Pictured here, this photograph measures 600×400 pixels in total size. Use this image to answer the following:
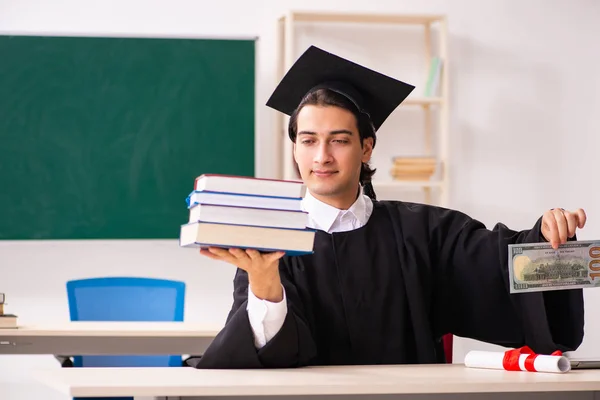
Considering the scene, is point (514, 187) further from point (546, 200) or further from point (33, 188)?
point (33, 188)

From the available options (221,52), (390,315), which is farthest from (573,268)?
(221,52)

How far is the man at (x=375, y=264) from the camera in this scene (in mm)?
2367

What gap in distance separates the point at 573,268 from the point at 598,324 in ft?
12.1

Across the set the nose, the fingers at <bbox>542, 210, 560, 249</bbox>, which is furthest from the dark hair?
the fingers at <bbox>542, 210, 560, 249</bbox>

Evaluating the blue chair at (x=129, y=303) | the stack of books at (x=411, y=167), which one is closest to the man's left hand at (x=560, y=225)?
the blue chair at (x=129, y=303)

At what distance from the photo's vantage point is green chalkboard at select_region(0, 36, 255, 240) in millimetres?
4953

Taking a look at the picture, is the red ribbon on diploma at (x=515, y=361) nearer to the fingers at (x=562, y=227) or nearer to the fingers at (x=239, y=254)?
the fingers at (x=562, y=227)

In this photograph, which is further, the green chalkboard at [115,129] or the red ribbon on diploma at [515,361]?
the green chalkboard at [115,129]

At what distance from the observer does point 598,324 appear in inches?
219

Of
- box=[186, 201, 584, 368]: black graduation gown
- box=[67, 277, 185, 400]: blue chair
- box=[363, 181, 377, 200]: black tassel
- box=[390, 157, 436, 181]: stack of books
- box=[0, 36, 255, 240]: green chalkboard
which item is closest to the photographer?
box=[186, 201, 584, 368]: black graduation gown

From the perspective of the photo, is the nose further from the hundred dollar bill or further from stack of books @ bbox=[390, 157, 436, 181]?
stack of books @ bbox=[390, 157, 436, 181]

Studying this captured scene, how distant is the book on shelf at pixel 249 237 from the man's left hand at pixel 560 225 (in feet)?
2.25

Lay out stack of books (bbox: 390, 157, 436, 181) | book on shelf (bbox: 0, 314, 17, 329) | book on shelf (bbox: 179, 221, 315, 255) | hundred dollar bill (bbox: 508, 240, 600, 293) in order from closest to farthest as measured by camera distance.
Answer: book on shelf (bbox: 179, 221, 315, 255)
hundred dollar bill (bbox: 508, 240, 600, 293)
book on shelf (bbox: 0, 314, 17, 329)
stack of books (bbox: 390, 157, 436, 181)

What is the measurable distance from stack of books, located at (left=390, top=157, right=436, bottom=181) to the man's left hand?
289cm
